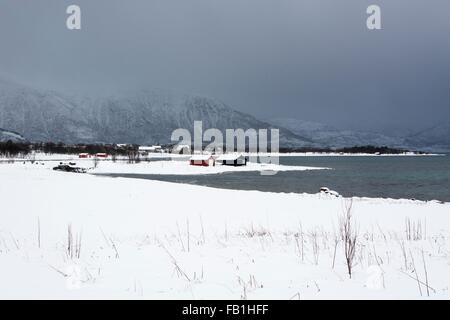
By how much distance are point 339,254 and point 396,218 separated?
12.5 meters

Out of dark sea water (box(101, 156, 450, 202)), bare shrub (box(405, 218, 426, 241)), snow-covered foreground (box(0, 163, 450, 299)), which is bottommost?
dark sea water (box(101, 156, 450, 202))

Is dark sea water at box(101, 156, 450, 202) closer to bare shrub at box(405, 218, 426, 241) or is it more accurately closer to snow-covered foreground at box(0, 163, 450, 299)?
bare shrub at box(405, 218, 426, 241)

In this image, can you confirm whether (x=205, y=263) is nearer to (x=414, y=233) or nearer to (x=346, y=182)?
(x=414, y=233)

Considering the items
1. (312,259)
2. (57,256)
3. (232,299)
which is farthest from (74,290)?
(312,259)

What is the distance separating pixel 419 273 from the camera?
740cm

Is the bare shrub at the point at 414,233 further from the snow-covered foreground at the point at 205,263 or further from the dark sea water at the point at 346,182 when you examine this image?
the dark sea water at the point at 346,182

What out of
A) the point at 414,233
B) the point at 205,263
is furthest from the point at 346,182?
the point at 205,263

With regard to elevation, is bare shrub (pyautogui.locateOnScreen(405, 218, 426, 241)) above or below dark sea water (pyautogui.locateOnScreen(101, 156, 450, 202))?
above

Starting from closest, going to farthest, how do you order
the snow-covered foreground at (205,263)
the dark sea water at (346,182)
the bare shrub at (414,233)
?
the snow-covered foreground at (205,263) < the bare shrub at (414,233) < the dark sea water at (346,182)

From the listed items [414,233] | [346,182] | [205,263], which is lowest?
[346,182]

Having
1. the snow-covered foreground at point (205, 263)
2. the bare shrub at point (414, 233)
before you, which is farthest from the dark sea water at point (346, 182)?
the snow-covered foreground at point (205, 263)

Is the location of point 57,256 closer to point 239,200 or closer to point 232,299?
point 232,299

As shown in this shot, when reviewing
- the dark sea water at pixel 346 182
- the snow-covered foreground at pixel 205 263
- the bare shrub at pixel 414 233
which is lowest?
the dark sea water at pixel 346 182

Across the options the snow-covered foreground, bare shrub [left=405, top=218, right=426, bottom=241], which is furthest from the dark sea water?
the snow-covered foreground
